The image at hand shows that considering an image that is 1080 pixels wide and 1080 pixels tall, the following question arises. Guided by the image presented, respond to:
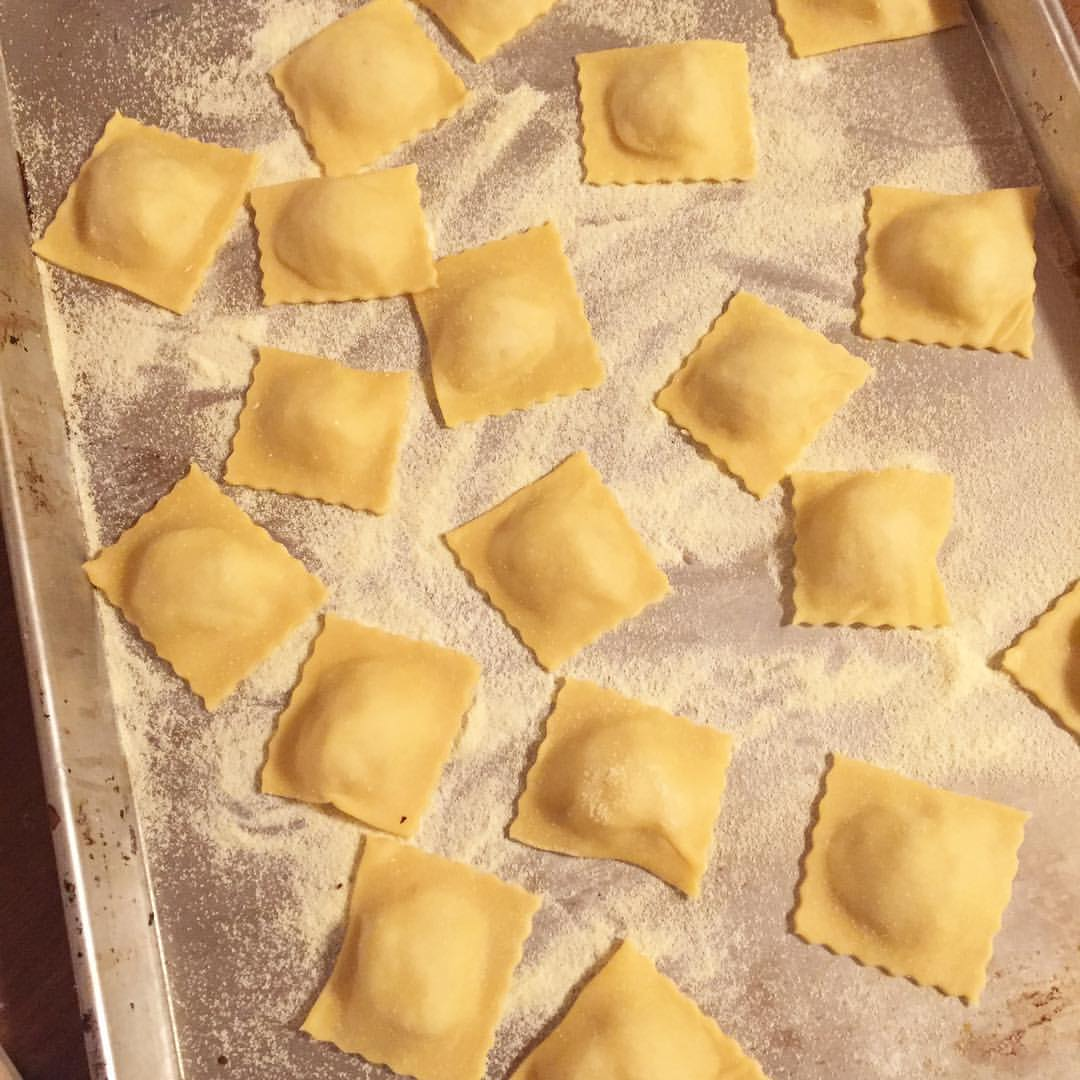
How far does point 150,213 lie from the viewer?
1.35 metres

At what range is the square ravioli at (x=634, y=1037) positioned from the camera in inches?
45.7

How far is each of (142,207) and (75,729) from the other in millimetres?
676

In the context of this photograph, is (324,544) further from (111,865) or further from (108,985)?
(108,985)

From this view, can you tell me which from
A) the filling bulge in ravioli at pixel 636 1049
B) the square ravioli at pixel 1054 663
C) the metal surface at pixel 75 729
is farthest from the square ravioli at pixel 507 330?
the filling bulge in ravioli at pixel 636 1049

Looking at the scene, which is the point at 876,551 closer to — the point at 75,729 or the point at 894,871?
the point at 894,871

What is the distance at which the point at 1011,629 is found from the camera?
1264mm

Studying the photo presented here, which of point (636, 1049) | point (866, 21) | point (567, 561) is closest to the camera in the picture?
point (636, 1049)

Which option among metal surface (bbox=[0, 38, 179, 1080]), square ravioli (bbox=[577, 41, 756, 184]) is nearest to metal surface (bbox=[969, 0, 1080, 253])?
square ravioli (bbox=[577, 41, 756, 184])

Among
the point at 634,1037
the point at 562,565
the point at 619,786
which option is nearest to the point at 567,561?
the point at 562,565

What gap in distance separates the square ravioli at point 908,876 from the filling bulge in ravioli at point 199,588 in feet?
2.44

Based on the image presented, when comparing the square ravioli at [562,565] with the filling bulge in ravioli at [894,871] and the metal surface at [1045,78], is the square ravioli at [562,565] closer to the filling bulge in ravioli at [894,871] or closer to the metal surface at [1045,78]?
the filling bulge in ravioli at [894,871]

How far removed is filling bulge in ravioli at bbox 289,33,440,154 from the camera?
1.38m

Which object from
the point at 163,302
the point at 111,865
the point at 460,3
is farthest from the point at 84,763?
the point at 460,3

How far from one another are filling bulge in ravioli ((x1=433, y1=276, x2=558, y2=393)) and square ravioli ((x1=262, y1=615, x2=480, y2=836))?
0.35 m
